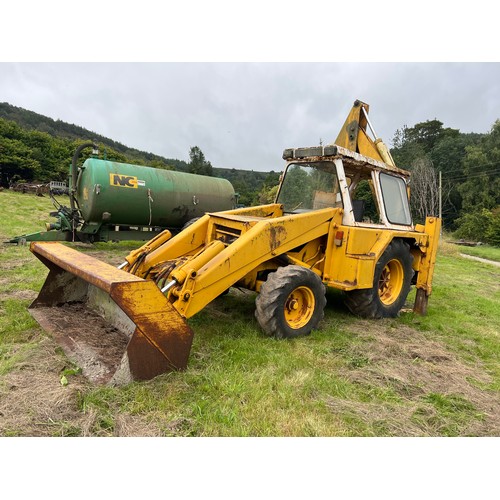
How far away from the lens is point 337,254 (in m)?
5.19

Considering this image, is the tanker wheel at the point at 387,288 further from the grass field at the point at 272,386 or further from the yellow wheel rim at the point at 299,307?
the yellow wheel rim at the point at 299,307

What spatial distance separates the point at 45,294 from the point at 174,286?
6.37ft

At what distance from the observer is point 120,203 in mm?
9930

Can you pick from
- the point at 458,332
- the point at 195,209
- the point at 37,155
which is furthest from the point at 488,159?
the point at 37,155

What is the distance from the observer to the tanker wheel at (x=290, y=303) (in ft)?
13.7

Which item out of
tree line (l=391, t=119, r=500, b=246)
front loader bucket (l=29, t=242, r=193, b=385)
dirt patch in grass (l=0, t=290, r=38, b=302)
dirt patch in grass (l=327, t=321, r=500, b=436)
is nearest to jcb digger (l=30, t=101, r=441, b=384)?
front loader bucket (l=29, t=242, r=193, b=385)

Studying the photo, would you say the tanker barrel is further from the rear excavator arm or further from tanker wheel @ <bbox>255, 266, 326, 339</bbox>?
tanker wheel @ <bbox>255, 266, 326, 339</bbox>

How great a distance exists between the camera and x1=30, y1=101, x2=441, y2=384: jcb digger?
3.19 metres

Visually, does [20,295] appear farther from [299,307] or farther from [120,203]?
[120,203]

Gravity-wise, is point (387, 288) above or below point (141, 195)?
below

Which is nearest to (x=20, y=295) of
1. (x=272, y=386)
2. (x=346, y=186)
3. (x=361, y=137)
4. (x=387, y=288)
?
(x=272, y=386)

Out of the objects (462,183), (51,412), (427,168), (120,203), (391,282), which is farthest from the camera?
(427,168)

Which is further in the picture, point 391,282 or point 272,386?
point 391,282

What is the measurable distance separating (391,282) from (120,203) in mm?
6985
